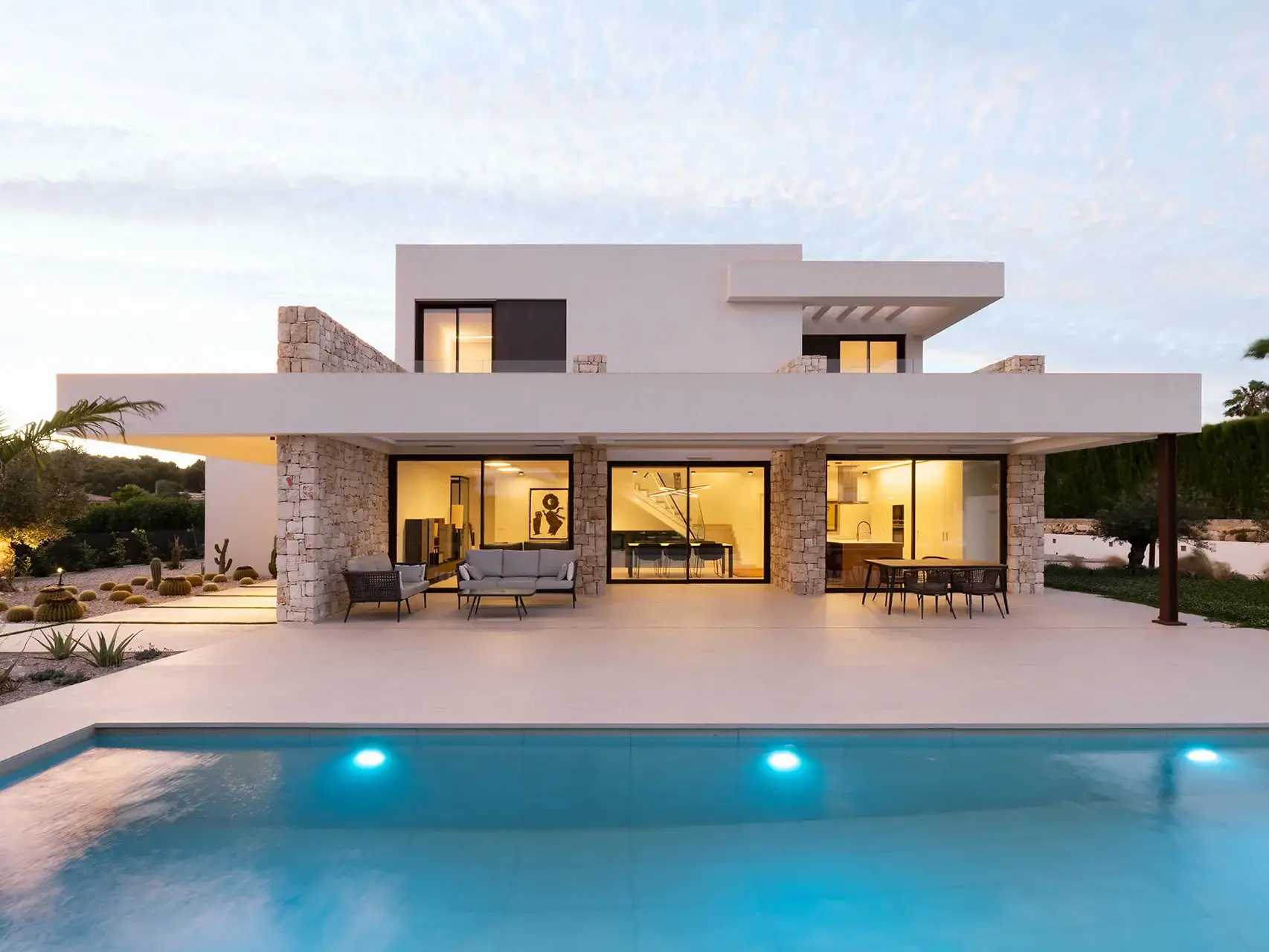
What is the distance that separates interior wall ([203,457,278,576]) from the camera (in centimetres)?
1719

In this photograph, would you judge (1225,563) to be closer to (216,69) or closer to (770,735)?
(770,735)

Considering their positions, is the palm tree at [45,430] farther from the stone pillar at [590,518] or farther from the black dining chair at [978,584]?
the black dining chair at [978,584]

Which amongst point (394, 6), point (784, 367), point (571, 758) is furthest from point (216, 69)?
point (571, 758)

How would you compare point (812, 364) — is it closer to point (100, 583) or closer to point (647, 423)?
point (647, 423)

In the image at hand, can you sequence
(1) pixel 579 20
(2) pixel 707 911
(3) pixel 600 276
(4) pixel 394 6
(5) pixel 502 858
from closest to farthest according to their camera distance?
(2) pixel 707 911
(5) pixel 502 858
(4) pixel 394 6
(1) pixel 579 20
(3) pixel 600 276

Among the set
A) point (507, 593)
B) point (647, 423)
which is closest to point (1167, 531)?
point (647, 423)

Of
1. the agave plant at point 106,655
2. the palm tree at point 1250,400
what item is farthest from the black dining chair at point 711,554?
the palm tree at point 1250,400

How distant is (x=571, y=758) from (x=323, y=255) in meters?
20.0

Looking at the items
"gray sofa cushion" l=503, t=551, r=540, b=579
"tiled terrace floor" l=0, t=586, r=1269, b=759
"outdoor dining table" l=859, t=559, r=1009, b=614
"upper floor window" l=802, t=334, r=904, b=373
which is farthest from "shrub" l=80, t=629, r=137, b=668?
"upper floor window" l=802, t=334, r=904, b=373

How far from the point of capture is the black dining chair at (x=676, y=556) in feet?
50.8

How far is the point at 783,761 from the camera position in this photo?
518cm

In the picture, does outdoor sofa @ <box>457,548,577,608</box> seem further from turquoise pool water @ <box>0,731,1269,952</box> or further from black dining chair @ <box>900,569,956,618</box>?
turquoise pool water @ <box>0,731,1269,952</box>

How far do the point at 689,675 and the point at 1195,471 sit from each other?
20.7 meters

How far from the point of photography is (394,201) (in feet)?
63.6
